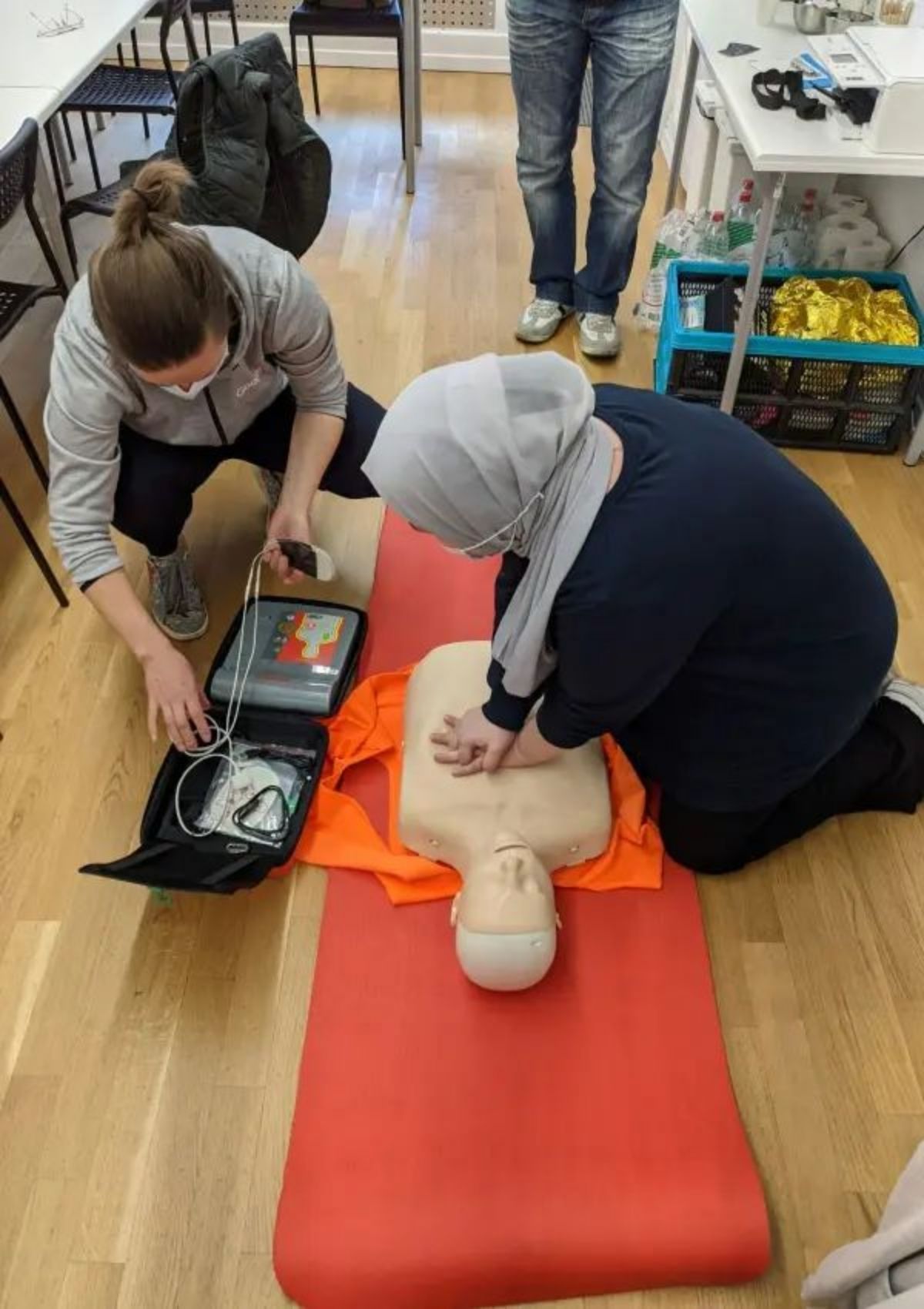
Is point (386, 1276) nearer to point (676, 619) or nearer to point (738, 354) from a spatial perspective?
point (676, 619)

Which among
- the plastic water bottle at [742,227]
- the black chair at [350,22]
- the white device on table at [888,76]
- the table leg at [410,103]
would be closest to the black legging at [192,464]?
the white device on table at [888,76]

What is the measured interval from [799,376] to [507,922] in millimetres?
1425

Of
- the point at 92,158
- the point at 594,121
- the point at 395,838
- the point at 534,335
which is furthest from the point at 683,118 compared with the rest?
the point at 395,838

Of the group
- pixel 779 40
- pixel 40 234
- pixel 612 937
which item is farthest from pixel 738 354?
pixel 40 234

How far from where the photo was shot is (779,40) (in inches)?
84.4

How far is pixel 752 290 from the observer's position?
188 cm

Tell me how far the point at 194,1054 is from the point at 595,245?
201 cm

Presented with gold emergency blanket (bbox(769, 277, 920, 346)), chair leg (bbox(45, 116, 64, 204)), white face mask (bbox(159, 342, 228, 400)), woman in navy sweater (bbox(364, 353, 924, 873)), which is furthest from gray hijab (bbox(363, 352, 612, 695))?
chair leg (bbox(45, 116, 64, 204))

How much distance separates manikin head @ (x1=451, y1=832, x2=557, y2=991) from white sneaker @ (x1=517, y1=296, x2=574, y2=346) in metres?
1.60

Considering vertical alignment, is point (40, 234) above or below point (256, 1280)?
above

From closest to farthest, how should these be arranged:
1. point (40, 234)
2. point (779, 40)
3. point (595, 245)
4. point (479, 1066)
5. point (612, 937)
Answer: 1. point (479, 1066)
2. point (612, 937)
3. point (40, 234)
4. point (779, 40)
5. point (595, 245)

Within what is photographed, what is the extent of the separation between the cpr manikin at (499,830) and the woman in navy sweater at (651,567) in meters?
0.12

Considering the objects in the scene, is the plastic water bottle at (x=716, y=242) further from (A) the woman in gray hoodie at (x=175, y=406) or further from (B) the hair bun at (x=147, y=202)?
(B) the hair bun at (x=147, y=202)

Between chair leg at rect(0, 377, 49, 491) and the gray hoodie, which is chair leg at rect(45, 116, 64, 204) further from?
the gray hoodie
